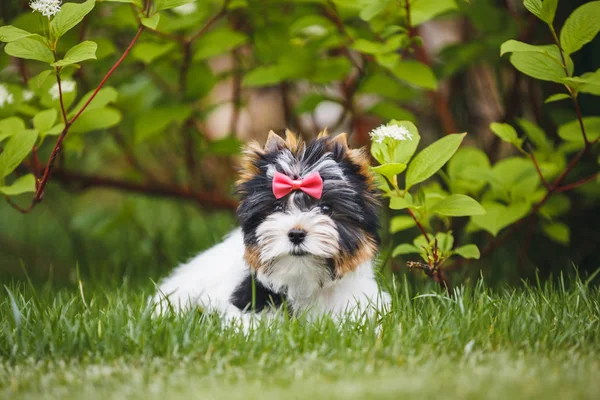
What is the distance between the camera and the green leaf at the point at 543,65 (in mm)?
3217

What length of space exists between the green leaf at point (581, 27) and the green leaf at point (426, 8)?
2.13 feet

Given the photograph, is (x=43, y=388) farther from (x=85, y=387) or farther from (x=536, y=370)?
(x=536, y=370)

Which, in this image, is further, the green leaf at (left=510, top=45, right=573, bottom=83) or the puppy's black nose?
the green leaf at (left=510, top=45, right=573, bottom=83)

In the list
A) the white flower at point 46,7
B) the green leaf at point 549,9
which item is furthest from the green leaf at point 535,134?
the white flower at point 46,7

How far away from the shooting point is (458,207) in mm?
3244

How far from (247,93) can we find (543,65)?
3.66 meters

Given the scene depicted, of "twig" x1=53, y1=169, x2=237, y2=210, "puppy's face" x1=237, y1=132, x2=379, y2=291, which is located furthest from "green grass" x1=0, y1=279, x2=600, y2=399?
"twig" x1=53, y1=169, x2=237, y2=210

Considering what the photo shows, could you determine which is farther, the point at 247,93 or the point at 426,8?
the point at 247,93

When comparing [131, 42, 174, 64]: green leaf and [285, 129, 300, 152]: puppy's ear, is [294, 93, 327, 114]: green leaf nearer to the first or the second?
[131, 42, 174, 64]: green leaf

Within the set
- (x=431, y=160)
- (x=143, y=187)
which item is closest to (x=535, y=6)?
(x=431, y=160)

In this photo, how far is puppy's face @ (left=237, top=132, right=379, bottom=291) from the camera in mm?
2988

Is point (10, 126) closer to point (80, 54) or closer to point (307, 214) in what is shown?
point (80, 54)

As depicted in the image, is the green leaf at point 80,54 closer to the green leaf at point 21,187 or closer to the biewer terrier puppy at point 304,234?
the green leaf at point 21,187

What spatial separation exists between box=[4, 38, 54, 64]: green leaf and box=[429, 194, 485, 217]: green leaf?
194 centimetres
